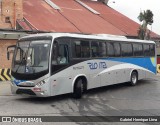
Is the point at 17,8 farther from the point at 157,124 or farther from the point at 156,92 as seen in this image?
the point at 157,124

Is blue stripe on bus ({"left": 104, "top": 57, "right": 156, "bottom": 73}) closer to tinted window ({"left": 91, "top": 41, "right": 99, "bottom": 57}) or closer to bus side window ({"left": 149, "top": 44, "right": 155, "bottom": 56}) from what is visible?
bus side window ({"left": 149, "top": 44, "right": 155, "bottom": 56})

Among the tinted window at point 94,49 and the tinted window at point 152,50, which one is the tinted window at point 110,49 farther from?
the tinted window at point 152,50

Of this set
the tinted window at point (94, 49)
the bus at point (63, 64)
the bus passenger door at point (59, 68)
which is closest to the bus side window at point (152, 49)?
the bus at point (63, 64)

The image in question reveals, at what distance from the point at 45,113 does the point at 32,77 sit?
225 centimetres

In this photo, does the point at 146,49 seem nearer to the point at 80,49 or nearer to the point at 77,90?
the point at 80,49

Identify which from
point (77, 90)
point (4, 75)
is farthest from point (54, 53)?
point (4, 75)

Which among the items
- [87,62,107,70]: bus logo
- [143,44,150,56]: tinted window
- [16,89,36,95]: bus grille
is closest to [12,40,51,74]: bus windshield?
[16,89,36,95]: bus grille

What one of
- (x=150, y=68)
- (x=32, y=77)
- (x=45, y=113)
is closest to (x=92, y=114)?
(x=45, y=113)

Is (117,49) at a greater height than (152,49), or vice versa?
(152,49)

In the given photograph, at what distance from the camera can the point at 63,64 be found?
41.9 feet

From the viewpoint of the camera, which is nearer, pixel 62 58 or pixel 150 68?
pixel 62 58

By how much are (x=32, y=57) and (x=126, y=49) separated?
6922 millimetres

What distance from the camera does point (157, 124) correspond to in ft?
29.1

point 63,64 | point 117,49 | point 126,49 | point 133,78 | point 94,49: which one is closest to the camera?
point 63,64
